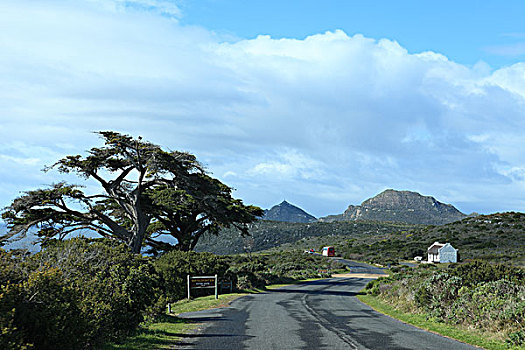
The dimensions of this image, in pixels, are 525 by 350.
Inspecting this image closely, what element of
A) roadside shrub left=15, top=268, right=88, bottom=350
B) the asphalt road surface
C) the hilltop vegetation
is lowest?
the asphalt road surface

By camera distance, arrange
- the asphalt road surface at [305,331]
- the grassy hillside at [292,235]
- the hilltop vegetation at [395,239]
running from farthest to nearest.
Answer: the grassy hillside at [292,235] < the hilltop vegetation at [395,239] < the asphalt road surface at [305,331]

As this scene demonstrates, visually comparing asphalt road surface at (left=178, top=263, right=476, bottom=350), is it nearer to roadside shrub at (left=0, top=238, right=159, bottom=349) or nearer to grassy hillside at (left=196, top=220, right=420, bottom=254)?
roadside shrub at (left=0, top=238, right=159, bottom=349)

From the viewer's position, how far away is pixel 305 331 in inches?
644

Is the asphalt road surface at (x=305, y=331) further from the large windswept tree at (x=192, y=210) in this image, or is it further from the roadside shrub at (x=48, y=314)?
the large windswept tree at (x=192, y=210)

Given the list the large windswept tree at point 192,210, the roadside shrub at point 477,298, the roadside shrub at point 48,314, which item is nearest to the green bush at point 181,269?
the large windswept tree at point 192,210

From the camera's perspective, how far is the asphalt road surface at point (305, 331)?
13.8m

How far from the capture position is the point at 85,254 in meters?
14.2

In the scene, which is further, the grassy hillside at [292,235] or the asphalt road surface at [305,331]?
the grassy hillside at [292,235]

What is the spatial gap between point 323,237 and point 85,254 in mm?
130517

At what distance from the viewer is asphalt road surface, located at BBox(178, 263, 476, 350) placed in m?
13.8

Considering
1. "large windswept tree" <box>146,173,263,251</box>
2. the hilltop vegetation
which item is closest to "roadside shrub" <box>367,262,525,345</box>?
"large windswept tree" <box>146,173,263,251</box>

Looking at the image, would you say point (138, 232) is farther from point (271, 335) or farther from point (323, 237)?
point (323, 237)

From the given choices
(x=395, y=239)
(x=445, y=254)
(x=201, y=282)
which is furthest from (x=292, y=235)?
(x=201, y=282)

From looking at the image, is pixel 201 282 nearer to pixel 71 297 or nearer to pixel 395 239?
pixel 71 297
